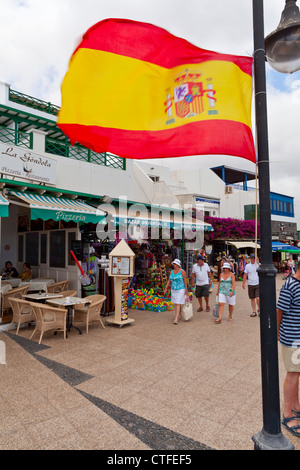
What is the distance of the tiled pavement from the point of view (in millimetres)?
3201

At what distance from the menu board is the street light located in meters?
5.91

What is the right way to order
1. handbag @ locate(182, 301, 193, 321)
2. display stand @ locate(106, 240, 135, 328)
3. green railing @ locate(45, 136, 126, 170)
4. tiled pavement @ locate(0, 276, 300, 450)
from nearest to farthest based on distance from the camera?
tiled pavement @ locate(0, 276, 300, 450) → display stand @ locate(106, 240, 135, 328) → handbag @ locate(182, 301, 193, 321) → green railing @ locate(45, 136, 126, 170)

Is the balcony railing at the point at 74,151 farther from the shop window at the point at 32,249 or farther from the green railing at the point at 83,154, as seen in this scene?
the shop window at the point at 32,249

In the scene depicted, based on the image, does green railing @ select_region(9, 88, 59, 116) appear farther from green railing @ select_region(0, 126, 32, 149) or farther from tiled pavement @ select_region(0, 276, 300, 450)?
tiled pavement @ select_region(0, 276, 300, 450)

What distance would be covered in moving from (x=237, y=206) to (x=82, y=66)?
96.3 feet

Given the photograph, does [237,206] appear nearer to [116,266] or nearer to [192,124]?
[116,266]

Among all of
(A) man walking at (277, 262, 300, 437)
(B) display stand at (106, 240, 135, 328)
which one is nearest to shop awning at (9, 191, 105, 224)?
(B) display stand at (106, 240, 135, 328)

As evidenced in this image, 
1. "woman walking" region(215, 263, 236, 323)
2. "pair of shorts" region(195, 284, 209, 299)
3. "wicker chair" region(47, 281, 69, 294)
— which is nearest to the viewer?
"woman walking" region(215, 263, 236, 323)

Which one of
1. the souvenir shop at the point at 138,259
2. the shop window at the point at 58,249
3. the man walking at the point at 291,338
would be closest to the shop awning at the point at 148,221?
the souvenir shop at the point at 138,259

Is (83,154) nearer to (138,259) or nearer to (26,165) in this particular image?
(26,165)

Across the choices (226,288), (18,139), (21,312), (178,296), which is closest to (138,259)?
(178,296)

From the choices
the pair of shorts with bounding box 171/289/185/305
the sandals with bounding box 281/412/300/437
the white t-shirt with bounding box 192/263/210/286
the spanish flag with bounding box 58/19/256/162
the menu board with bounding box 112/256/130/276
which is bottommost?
the sandals with bounding box 281/412/300/437

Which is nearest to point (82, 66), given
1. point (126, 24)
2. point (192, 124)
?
point (126, 24)

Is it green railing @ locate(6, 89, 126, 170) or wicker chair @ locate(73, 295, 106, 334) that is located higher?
green railing @ locate(6, 89, 126, 170)
